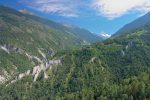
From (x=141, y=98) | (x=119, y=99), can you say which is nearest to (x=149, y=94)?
(x=141, y=98)

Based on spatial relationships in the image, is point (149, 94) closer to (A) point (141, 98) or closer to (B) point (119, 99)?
(A) point (141, 98)

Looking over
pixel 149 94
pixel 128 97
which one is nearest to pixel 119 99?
pixel 128 97

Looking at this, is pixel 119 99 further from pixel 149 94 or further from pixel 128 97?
pixel 149 94
